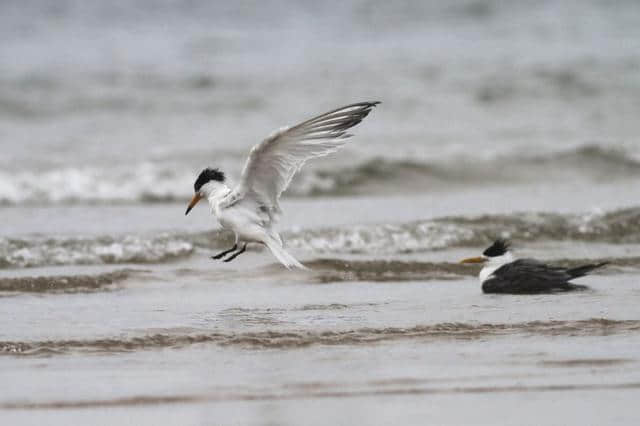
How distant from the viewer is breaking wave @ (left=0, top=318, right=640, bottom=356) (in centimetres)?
598

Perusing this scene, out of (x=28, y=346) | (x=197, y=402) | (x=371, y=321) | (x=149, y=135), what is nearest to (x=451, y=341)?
(x=371, y=321)

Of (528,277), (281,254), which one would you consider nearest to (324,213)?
(528,277)

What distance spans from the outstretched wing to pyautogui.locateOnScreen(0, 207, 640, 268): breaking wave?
1.74 metres

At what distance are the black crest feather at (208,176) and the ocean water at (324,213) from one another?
724mm

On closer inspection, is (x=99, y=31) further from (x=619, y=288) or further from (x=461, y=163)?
(x=619, y=288)

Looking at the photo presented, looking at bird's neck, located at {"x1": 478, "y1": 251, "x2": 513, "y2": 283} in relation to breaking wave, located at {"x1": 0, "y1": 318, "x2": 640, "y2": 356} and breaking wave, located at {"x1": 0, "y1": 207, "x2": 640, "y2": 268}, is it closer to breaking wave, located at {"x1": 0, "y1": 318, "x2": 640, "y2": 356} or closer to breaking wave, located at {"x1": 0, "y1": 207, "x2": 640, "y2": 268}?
breaking wave, located at {"x1": 0, "y1": 207, "x2": 640, "y2": 268}

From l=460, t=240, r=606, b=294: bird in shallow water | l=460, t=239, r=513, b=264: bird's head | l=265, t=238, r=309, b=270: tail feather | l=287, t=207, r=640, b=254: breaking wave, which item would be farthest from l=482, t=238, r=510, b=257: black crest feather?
l=265, t=238, r=309, b=270: tail feather

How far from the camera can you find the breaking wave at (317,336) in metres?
5.98

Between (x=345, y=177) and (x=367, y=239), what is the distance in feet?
11.1

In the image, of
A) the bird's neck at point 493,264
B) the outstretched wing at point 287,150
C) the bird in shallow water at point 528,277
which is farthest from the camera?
the bird's neck at point 493,264

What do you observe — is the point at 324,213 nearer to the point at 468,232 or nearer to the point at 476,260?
the point at 468,232

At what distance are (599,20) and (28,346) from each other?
19.0m

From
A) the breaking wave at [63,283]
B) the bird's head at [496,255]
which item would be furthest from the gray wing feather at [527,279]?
the breaking wave at [63,283]

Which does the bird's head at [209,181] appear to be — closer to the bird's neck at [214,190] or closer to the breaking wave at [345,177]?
the bird's neck at [214,190]
